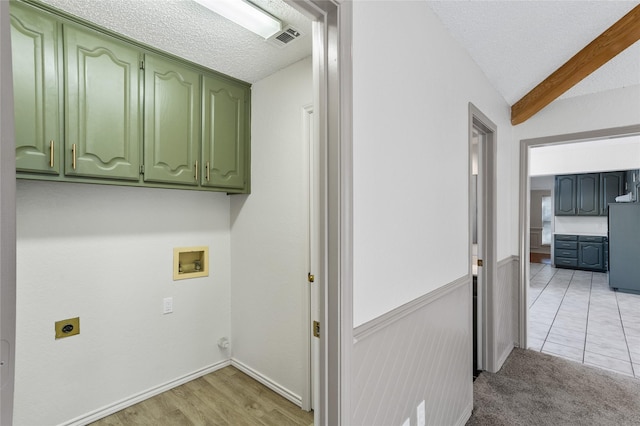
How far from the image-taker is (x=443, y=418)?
1753mm

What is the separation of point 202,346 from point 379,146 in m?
2.30

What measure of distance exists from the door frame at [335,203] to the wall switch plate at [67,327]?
1.77m

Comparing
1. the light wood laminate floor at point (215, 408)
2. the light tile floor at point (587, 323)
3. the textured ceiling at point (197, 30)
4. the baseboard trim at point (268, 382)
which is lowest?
the light tile floor at point (587, 323)

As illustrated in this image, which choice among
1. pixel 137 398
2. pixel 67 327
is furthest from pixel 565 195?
pixel 67 327

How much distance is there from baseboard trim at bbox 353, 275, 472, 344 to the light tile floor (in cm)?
230

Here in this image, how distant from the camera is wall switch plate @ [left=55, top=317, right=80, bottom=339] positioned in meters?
1.89

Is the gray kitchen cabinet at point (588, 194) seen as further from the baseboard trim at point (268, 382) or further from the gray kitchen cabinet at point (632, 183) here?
the baseboard trim at point (268, 382)

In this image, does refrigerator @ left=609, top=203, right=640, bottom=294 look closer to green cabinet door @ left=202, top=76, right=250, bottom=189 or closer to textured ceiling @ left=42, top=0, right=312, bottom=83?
textured ceiling @ left=42, top=0, right=312, bottom=83

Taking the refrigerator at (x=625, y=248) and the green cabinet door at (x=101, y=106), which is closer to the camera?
the green cabinet door at (x=101, y=106)

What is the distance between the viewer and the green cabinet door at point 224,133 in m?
2.34

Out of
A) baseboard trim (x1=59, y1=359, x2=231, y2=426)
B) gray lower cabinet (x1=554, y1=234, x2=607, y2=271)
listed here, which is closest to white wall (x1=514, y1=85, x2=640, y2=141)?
baseboard trim (x1=59, y1=359, x2=231, y2=426)

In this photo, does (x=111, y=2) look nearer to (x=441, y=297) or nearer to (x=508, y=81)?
(x=441, y=297)

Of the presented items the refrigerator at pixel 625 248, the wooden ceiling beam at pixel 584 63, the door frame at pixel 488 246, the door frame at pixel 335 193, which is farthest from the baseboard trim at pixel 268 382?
the refrigerator at pixel 625 248

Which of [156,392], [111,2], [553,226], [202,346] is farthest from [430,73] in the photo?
[553,226]
